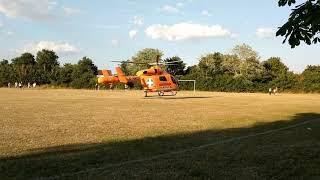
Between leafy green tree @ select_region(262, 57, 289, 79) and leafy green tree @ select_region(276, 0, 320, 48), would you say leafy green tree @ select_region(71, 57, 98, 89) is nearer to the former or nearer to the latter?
leafy green tree @ select_region(262, 57, 289, 79)

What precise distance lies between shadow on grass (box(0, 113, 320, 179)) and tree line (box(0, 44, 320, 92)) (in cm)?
5861

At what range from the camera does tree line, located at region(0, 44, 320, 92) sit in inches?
3499

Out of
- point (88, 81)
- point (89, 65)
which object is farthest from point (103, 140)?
point (89, 65)

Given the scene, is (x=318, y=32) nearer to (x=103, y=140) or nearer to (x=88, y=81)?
(x=103, y=140)

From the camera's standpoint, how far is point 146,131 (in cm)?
1711

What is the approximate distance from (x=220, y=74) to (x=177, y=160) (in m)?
94.2

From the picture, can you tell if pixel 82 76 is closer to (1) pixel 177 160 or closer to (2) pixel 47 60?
(2) pixel 47 60

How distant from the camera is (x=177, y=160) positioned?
1074cm

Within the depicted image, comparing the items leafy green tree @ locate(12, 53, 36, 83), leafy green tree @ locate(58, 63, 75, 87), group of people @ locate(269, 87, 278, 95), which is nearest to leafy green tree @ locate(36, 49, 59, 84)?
leafy green tree @ locate(12, 53, 36, 83)

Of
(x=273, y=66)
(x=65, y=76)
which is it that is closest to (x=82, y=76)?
(x=65, y=76)

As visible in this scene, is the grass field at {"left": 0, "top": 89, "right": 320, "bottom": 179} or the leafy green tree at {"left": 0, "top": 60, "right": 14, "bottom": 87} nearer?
the grass field at {"left": 0, "top": 89, "right": 320, "bottom": 179}

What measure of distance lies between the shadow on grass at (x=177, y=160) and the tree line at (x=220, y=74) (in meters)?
58.6

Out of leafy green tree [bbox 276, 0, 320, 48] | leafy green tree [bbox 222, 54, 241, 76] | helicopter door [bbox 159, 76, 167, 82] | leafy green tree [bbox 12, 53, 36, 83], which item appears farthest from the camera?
leafy green tree [bbox 12, 53, 36, 83]

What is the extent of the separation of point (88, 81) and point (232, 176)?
345 feet
